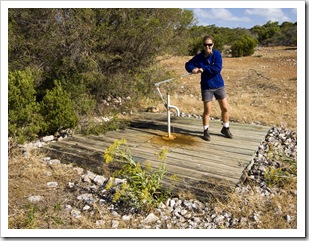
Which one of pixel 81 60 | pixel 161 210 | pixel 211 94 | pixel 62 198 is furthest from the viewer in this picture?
pixel 81 60

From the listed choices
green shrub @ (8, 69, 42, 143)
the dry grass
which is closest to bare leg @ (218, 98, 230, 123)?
the dry grass

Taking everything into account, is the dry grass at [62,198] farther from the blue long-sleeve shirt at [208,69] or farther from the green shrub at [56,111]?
the blue long-sleeve shirt at [208,69]

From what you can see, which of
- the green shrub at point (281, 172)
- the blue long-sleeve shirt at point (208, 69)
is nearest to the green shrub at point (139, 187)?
the green shrub at point (281, 172)

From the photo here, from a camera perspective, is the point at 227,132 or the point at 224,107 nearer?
the point at 224,107

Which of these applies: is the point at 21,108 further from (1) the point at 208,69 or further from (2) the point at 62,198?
(1) the point at 208,69

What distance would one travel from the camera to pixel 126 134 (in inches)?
222

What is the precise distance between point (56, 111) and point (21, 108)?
2.03 feet

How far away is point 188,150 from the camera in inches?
187

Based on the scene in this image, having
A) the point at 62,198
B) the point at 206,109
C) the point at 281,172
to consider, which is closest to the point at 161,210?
the point at 62,198

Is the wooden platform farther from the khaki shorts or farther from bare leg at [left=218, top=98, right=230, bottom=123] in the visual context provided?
the khaki shorts

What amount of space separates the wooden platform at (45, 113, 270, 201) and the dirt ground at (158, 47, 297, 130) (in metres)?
1.00

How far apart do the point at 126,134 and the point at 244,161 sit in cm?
225

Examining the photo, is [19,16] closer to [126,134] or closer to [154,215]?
[126,134]

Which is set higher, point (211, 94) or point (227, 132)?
point (211, 94)
